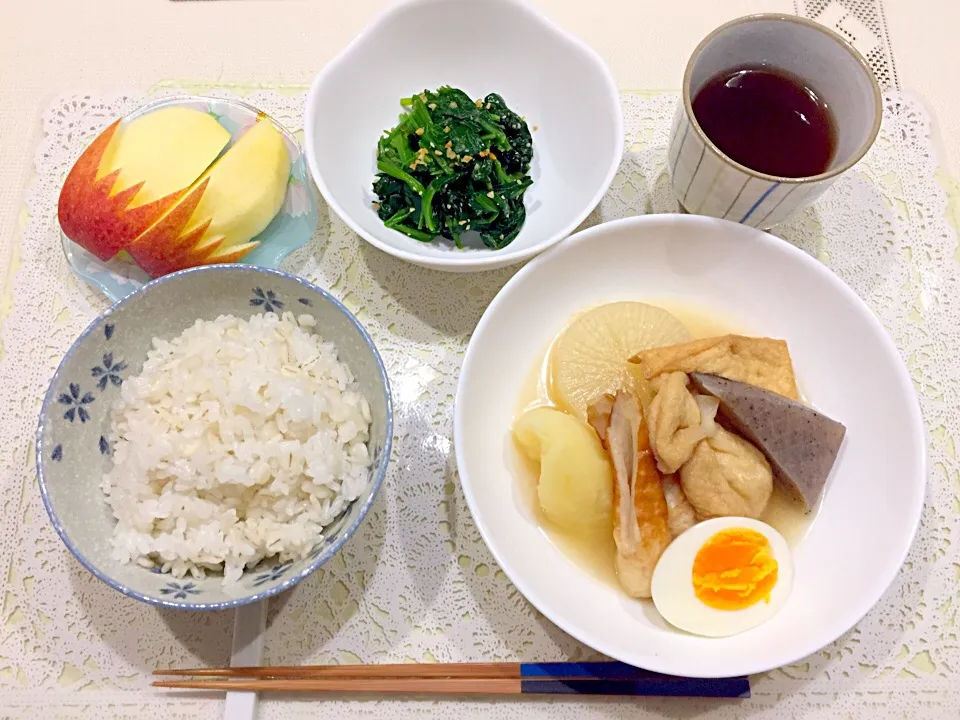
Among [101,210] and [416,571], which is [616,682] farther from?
[101,210]

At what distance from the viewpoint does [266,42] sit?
2.18 metres

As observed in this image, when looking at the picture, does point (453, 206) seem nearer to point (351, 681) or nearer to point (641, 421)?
point (641, 421)

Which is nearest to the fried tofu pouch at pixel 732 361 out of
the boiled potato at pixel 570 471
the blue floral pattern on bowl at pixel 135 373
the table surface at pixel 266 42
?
the boiled potato at pixel 570 471

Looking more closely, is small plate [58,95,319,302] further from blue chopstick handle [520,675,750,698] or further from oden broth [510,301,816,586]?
blue chopstick handle [520,675,750,698]

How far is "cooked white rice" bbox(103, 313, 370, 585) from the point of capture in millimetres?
1396

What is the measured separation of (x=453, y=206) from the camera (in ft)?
5.93

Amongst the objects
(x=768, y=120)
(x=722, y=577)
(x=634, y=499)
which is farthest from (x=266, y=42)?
(x=722, y=577)

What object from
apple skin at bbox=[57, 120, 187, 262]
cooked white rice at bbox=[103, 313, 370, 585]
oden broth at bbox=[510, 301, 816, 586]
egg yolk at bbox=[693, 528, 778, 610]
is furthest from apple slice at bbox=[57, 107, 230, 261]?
egg yolk at bbox=[693, 528, 778, 610]

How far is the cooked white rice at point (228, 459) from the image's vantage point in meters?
1.40

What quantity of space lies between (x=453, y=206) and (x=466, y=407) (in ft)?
2.03

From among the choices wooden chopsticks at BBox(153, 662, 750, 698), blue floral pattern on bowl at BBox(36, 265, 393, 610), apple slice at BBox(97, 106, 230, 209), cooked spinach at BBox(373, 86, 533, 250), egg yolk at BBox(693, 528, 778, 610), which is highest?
cooked spinach at BBox(373, 86, 533, 250)

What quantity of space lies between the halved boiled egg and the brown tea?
90cm

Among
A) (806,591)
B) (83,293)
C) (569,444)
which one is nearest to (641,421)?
(569,444)

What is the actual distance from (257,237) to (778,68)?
1.51 metres
